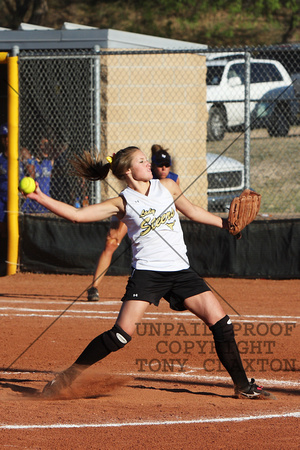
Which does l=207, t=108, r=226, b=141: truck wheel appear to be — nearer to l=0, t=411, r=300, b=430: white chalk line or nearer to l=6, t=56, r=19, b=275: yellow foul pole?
l=6, t=56, r=19, b=275: yellow foul pole

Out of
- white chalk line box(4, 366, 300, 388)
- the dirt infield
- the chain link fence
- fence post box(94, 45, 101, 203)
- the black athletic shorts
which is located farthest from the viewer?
the chain link fence

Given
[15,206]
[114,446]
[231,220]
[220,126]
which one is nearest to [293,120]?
[220,126]

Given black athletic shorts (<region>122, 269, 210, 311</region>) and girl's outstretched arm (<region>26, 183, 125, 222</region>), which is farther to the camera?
black athletic shorts (<region>122, 269, 210, 311</region>)

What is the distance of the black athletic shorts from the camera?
16.8ft

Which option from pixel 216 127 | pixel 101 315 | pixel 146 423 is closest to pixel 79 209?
pixel 146 423

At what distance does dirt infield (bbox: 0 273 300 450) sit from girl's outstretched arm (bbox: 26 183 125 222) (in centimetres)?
124

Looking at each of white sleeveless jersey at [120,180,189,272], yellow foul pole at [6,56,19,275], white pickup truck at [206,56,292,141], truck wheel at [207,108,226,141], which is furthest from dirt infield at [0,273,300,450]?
white pickup truck at [206,56,292,141]

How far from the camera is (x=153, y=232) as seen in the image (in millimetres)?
5203

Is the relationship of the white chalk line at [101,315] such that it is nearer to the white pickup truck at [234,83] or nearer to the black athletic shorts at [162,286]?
the black athletic shorts at [162,286]

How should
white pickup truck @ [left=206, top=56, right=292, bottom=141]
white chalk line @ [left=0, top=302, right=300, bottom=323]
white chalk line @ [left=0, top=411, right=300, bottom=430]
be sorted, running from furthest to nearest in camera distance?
white pickup truck @ [left=206, top=56, right=292, bottom=141] < white chalk line @ [left=0, top=302, right=300, bottom=323] < white chalk line @ [left=0, top=411, right=300, bottom=430]

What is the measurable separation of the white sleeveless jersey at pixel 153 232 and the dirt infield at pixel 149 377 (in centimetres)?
99

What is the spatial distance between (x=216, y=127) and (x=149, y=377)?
12344 millimetres

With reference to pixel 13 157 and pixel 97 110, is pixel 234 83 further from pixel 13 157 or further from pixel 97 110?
pixel 13 157

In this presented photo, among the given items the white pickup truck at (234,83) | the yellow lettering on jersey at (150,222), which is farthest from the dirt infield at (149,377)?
the white pickup truck at (234,83)
